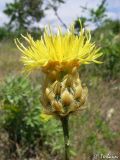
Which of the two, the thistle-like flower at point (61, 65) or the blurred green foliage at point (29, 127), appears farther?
the blurred green foliage at point (29, 127)

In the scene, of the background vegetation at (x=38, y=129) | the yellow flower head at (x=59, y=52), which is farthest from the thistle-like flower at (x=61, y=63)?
the background vegetation at (x=38, y=129)

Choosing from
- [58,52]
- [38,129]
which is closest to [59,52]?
[58,52]

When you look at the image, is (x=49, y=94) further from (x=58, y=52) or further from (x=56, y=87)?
(x=58, y=52)

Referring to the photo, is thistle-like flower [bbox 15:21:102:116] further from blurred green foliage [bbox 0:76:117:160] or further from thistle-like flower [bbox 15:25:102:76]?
blurred green foliage [bbox 0:76:117:160]

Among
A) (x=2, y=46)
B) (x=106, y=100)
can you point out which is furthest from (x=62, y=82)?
(x=2, y=46)

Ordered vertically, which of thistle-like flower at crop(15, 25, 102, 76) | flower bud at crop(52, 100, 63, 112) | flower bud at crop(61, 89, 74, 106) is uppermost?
thistle-like flower at crop(15, 25, 102, 76)

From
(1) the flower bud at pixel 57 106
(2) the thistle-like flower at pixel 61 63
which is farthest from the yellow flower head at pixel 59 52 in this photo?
(1) the flower bud at pixel 57 106

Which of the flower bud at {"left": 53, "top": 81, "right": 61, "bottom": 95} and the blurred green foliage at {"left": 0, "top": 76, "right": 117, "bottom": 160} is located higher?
the flower bud at {"left": 53, "top": 81, "right": 61, "bottom": 95}

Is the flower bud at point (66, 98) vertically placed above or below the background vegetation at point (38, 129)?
above

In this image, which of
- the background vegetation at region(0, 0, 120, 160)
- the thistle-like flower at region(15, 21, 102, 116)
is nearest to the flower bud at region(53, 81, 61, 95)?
the thistle-like flower at region(15, 21, 102, 116)

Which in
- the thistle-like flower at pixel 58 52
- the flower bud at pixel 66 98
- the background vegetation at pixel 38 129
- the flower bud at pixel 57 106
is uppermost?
the thistle-like flower at pixel 58 52

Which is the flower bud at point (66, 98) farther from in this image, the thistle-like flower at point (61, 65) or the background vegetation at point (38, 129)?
the background vegetation at point (38, 129)
